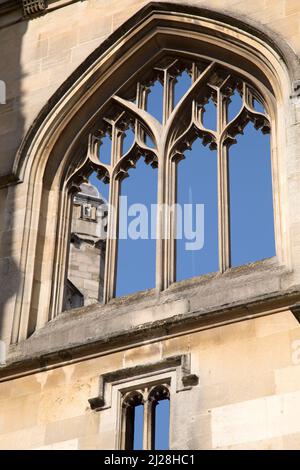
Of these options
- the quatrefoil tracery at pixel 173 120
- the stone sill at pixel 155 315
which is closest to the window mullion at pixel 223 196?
the quatrefoil tracery at pixel 173 120

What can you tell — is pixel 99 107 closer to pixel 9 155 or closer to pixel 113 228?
pixel 9 155

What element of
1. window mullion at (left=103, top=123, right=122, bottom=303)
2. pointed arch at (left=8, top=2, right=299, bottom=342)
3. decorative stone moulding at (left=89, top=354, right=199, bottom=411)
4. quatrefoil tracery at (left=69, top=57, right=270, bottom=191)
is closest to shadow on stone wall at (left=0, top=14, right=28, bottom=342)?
pointed arch at (left=8, top=2, right=299, bottom=342)

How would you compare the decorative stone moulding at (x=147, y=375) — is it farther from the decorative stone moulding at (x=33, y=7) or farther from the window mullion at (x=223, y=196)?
the decorative stone moulding at (x=33, y=7)

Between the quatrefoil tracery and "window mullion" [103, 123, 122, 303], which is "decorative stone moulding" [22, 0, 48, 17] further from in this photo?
"window mullion" [103, 123, 122, 303]

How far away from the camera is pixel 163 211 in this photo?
14219 mm

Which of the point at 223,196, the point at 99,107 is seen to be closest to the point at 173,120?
the point at 99,107

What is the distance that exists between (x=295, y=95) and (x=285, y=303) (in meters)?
2.63

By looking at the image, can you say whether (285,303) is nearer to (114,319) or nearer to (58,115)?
(114,319)

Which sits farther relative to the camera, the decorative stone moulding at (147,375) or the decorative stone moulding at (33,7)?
the decorative stone moulding at (33,7)

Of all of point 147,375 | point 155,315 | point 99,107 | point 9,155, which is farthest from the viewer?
point 99,107

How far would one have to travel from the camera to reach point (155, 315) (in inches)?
517

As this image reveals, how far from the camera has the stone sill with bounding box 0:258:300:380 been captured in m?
12.5

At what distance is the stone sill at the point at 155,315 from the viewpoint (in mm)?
12508
